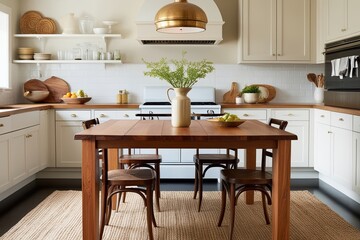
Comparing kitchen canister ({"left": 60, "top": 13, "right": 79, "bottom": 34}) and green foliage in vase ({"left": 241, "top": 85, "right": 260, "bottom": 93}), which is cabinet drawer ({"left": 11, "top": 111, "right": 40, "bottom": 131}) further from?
green foliage in vase ({"left": 241, "top": 85, "right": 260, "bottom": 93})

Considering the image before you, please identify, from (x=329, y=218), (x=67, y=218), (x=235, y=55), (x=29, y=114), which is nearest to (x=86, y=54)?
(x=29, y=114)

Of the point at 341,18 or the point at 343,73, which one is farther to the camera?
the point at 341,18

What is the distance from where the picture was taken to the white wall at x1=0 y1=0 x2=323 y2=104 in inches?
240

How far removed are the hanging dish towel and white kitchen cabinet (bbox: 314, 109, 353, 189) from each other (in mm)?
409

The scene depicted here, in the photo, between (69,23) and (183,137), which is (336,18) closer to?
(183,137)

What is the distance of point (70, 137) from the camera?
5.56m

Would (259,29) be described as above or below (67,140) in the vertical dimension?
above

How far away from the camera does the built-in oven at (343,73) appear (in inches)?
171

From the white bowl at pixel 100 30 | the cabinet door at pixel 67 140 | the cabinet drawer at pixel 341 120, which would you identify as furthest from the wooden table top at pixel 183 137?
the white bowl at pixel 100 30

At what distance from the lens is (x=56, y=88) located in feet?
20.2

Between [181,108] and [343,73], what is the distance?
205cm

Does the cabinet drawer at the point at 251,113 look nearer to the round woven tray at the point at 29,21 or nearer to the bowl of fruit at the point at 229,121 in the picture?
the bowl of fruit at the point at 229,121

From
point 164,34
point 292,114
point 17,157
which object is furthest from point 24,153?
point 292,114

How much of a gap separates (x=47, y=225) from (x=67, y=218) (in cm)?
24
